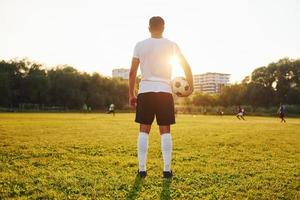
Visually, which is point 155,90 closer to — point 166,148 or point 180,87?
point 180,87

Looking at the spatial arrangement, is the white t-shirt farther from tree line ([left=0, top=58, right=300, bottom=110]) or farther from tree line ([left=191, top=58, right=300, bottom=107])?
tree line ([left=191, top=58, right=300, bottom=107])

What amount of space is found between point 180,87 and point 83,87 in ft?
381

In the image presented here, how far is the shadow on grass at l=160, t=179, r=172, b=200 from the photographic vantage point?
4875 millimetres

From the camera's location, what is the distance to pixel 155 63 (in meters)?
6.42

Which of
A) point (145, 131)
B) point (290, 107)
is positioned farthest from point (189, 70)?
point (290, 107)

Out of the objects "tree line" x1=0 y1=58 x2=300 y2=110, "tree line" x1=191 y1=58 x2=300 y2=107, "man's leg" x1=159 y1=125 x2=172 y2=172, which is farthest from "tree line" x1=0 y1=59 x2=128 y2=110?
"man's leg" x1=159 y1=125 x2=172 y2=172

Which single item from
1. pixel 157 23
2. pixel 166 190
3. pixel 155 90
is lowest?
pixel 166 190

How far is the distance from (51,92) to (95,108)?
15575mm

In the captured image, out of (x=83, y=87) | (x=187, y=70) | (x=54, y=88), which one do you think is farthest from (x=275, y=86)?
(x=187, y=70)

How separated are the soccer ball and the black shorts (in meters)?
0.53

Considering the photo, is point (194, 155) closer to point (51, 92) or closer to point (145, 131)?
point (145, 131)

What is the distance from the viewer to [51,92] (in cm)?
11062

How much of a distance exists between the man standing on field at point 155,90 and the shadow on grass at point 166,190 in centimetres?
30

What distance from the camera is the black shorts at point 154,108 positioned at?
628 cm
